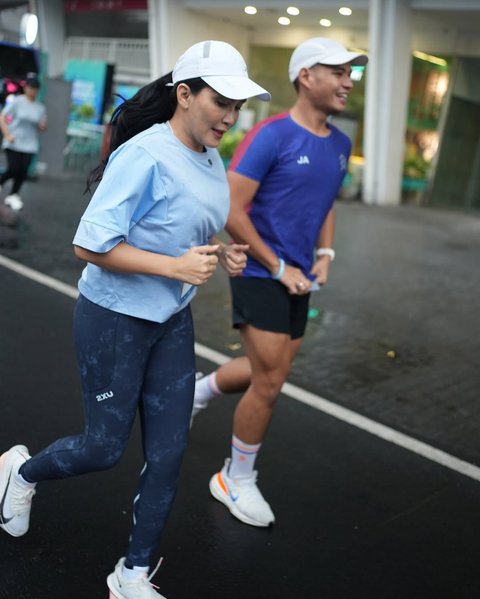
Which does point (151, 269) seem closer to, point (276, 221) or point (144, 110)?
point (144, 110)

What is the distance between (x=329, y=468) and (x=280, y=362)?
39.5 inches

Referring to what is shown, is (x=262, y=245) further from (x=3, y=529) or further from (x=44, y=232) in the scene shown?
(x=44, y=232)

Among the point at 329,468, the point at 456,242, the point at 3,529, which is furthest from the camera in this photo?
the point at 456,242

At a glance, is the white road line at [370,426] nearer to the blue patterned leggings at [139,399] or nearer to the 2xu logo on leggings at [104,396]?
the blue patterned leggings at [139,399]

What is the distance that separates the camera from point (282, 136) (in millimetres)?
3662

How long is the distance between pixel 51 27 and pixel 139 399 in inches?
1285

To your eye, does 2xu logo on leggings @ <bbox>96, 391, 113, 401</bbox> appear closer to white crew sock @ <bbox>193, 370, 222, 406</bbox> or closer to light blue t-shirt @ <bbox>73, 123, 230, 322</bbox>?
light blue t-shirt @ <bbox>73, 123, 230, 322</bbox>

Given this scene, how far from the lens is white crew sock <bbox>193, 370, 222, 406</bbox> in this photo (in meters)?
4.30

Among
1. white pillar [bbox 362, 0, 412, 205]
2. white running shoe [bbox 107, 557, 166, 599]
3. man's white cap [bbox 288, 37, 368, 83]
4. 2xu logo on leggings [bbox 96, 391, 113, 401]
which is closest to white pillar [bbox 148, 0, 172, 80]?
white pillar [bbox 362, 0, 412, 205]

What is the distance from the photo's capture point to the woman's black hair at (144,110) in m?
2.91

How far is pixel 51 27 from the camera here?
32688 mm

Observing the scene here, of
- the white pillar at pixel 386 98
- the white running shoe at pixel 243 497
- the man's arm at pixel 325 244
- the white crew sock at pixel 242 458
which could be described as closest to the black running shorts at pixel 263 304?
the man's arm at pixel 325 244

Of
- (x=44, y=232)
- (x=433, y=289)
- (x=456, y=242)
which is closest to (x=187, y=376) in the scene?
(x=433, y=289)

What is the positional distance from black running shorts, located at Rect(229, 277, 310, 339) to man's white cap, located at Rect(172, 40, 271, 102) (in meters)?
1.18
